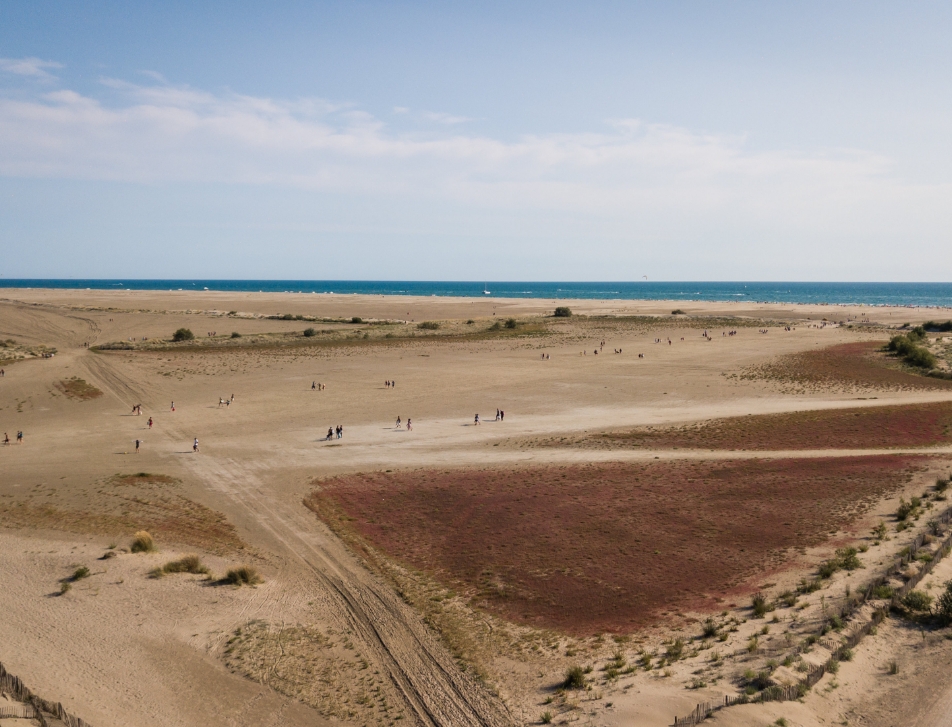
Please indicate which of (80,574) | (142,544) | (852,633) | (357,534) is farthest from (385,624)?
(852,633)

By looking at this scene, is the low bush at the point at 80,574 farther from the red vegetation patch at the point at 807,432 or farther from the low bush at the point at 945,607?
the red vegetation patch at the point at 807,432

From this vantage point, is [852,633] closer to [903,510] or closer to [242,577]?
[903,510]

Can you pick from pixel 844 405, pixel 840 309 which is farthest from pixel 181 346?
pixel 840 309

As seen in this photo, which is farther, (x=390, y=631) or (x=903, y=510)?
(x=903, y=510)

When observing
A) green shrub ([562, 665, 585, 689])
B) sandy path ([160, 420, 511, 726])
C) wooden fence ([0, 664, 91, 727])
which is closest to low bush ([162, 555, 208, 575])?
sandy path ([160, 420, 511, 726])

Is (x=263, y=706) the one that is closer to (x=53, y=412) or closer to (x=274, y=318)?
(x=53, y=412)

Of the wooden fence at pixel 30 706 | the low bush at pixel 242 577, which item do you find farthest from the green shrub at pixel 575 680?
the low bush at pixel 242 577
